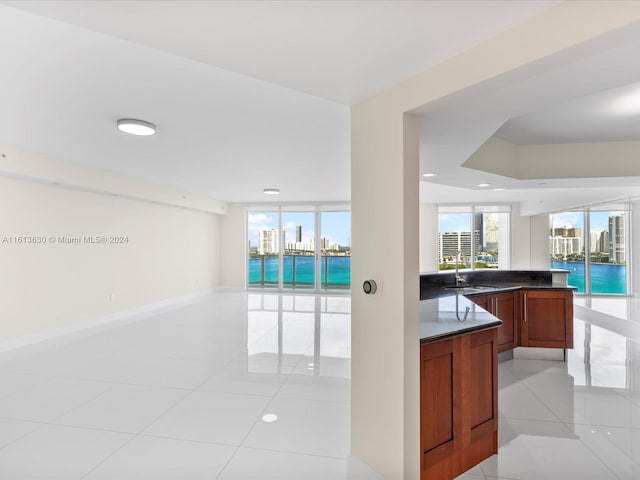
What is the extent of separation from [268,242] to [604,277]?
7856 mm

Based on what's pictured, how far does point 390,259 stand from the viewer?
1.92 meters

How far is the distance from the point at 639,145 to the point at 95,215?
24.1ft

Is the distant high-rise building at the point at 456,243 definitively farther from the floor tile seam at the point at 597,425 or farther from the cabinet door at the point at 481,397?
the cabinet door at the point at 481,397

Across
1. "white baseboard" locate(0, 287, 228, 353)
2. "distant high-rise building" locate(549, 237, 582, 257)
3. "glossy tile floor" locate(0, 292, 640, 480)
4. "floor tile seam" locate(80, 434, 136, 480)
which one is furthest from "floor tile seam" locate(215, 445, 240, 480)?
"distant high-rise building" locate(549, 237, 582, 257)

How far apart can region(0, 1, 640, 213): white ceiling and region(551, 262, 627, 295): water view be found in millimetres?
3334

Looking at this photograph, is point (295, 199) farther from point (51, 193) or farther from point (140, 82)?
point (140, 82)

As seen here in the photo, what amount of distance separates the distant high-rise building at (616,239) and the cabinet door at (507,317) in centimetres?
359

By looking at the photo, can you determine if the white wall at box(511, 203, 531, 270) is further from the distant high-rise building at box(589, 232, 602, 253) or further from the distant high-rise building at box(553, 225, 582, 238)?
the distant high-rise building at box(589, 232, 602, 253)

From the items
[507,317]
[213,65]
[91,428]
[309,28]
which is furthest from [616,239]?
[91,428]

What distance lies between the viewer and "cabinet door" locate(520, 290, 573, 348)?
13.5 ft

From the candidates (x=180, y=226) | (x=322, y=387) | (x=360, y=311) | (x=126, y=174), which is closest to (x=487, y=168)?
(x=360, y=311)

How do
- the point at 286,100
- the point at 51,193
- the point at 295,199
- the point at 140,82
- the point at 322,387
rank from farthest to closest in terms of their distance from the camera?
1. the point at 295,199
2. the point at 51,193
3. the point at 322,387
4. the point at 286,100
5. the point at 140,82

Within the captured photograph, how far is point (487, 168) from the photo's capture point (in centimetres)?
369

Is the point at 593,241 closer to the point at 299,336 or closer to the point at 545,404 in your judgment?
the point at 545,404
